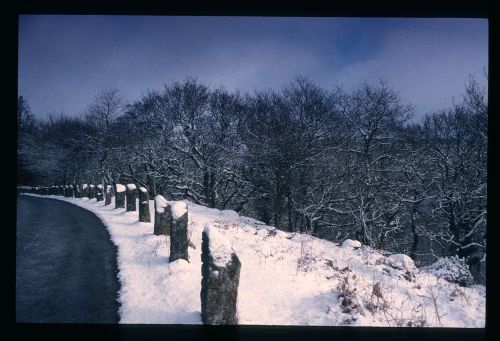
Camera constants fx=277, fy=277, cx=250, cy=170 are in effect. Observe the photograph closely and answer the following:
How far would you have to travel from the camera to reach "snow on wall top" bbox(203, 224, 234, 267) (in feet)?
12.4

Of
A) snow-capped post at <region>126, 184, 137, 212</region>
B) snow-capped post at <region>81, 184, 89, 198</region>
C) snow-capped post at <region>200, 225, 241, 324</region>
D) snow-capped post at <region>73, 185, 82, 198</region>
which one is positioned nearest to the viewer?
snow-capped post at <region>200, 225, 241, 324</region>

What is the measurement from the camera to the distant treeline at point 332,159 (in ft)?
48.7

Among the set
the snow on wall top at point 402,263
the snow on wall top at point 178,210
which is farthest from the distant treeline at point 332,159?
the snow on wall top at point 178,210

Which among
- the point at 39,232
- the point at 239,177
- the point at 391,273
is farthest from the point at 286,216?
A: the point at 39,232

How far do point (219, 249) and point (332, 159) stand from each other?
44.4 feet

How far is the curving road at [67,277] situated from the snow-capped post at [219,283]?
1430 mm

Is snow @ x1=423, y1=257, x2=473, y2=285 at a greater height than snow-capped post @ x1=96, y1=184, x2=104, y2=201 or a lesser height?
lesser

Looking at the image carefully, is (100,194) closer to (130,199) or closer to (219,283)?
(130,199)

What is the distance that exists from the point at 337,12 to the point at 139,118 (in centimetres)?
2028

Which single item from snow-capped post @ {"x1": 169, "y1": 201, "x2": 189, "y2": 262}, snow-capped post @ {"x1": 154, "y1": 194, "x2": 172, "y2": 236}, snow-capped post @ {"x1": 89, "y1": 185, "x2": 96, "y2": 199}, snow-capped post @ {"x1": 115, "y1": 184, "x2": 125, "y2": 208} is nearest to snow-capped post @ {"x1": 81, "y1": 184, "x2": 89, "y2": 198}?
snow-capped post @ {"x1": 89, "y1": 185, "x2": 96, "y2": 199}

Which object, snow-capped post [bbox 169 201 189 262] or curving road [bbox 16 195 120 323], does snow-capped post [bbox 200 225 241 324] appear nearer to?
curving road [bbox 16 195 120 323]

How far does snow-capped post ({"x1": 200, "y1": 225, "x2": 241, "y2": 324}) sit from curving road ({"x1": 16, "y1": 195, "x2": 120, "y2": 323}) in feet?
4.69

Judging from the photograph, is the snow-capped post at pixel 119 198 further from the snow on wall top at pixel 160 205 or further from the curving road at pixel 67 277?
the snow on wall top at pixel 160 205

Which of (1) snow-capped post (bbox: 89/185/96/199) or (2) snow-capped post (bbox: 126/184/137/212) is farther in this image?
(1) snow-capped post (bbox: 89/185/96/199)
